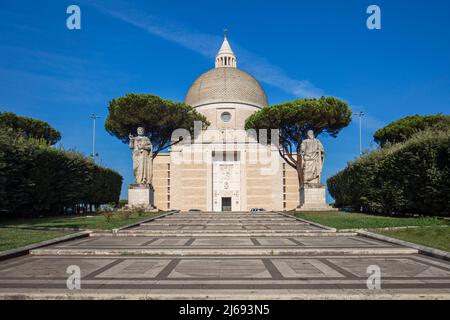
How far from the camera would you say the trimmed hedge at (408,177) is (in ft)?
53.5

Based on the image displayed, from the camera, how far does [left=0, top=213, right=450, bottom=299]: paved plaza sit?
175 inches

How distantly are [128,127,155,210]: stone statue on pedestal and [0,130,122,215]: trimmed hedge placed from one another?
12.6 feet

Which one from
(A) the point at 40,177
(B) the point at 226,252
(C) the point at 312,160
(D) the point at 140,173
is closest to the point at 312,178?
(C) the point at 312,160

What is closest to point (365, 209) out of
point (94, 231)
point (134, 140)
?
point (134, 140)

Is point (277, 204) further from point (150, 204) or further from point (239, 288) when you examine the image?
point (239, 288)

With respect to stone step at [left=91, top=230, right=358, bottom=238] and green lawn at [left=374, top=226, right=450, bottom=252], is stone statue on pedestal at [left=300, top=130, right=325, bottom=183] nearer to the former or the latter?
stone step at [left=91, top=230, right=358, bottom=238]

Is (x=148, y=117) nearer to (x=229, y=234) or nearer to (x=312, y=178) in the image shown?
(x=312, y=178)

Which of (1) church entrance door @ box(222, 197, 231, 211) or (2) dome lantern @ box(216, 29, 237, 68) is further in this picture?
(2) dome lantern @ box(216, 29, 237, 68)

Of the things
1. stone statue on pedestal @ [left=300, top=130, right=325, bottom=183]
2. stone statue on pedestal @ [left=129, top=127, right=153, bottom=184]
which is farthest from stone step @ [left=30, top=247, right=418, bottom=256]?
stone statue on pedestal @ [left=129, top=127, right=153, bottom=184]

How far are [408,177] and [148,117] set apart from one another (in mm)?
22315

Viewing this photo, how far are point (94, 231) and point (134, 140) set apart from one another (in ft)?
38.3

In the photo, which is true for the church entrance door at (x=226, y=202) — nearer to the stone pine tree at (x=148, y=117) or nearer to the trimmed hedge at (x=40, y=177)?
the stone pine tree at (x=148, y=117)

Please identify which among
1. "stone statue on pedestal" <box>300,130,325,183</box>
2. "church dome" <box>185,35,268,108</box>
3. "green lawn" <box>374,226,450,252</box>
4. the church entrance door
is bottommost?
the church entrance door

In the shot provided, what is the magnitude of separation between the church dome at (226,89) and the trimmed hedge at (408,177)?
104 feet
